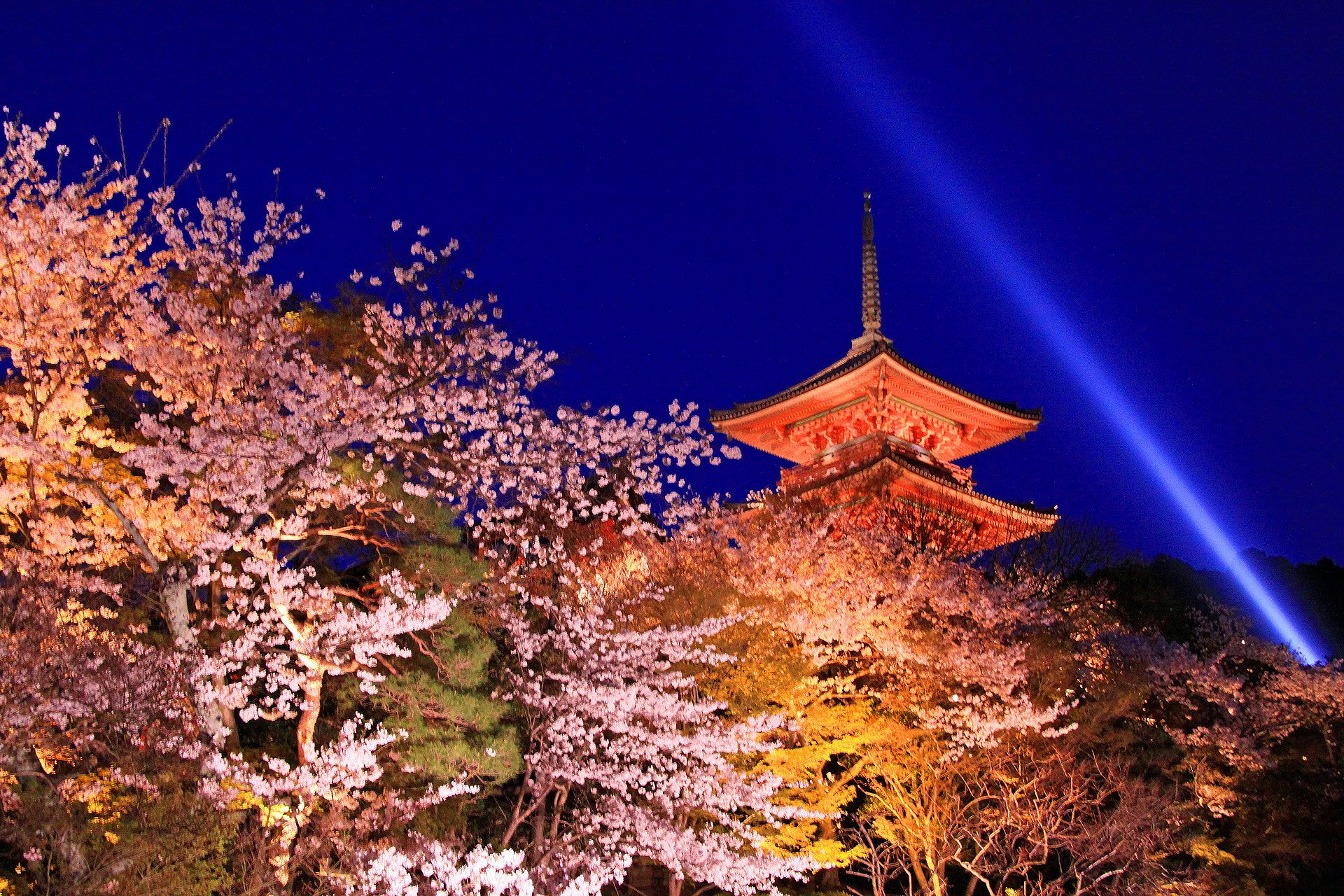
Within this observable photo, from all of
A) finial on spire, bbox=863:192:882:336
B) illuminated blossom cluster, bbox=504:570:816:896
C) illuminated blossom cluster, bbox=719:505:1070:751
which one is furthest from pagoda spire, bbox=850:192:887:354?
illuminated blossom cluster, bbox=504:570:816:896

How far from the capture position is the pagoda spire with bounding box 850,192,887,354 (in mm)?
25906

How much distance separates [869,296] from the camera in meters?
27.6

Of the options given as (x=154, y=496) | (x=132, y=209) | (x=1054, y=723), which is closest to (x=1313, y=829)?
(x=1054, y=723)

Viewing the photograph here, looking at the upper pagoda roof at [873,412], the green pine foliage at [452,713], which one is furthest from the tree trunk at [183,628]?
the upper pagoda roof at [873,412]

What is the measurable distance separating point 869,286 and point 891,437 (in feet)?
18.1

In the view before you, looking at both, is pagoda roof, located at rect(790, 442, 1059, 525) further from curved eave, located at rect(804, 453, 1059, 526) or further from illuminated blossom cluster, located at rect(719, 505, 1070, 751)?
illuminated blossom cluster, located at rect(719, 505, 1070, 751)

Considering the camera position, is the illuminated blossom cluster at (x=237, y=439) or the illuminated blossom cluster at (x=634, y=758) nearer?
the illuminated blossom cluster at (x=237, y=439)

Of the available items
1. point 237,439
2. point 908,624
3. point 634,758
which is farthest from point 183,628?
point 908,624

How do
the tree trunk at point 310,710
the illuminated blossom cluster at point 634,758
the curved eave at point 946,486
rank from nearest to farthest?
1. the tree trunk at point 310,710
2. the illuminated blossom cluster at point 634,758
3. the curved eave at point 946,486

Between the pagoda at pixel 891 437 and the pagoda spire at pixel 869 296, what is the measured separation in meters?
0.06

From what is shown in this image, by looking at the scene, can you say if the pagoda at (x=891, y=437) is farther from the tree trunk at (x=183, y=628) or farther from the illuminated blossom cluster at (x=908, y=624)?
the tree trunk at (x=183, y=628)

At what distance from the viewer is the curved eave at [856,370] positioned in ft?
77.0

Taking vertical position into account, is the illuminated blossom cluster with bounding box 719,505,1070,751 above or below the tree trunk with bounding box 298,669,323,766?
above

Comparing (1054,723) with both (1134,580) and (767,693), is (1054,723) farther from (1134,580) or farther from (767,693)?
(1134,580)
